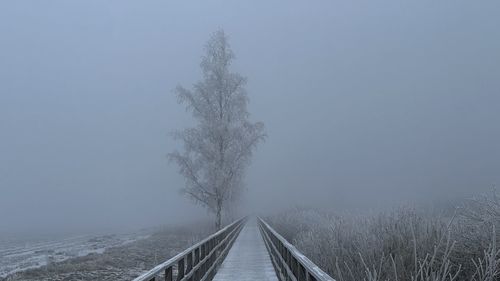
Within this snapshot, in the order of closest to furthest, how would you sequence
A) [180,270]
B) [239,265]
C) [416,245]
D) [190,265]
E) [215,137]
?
[416,245] < [180,270] < [190,265] < [239,265] < [215,137]

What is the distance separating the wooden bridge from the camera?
22.4 feet

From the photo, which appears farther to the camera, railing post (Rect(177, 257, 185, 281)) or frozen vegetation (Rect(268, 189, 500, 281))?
railing post (Rect(177, 257, 185, 281))

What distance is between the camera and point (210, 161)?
29578mm

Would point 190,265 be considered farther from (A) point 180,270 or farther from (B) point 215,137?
(B) point 215,137

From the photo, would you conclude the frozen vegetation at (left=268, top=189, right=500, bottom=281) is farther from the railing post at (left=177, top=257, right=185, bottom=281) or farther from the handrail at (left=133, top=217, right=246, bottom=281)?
the railing post at (left=177, top=257, right=185, bottom=281)

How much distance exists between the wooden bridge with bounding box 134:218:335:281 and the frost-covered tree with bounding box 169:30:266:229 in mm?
6061

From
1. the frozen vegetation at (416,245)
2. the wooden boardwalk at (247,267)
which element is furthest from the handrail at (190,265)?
the frozen vegetation at (416,245)

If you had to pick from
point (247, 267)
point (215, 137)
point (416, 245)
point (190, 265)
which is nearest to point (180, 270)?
point (190, 265)

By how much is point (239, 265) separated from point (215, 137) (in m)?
13.6

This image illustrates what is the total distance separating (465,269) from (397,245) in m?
1.19

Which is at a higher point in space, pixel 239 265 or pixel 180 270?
pixel 180 270

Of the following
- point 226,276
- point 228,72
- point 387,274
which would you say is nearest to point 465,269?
point 387,274

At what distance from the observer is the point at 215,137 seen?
97.8 ft

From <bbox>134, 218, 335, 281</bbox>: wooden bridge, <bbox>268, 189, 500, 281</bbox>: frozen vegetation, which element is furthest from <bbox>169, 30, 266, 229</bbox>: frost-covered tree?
<bbox>268, 189, 500, 281</bbox>: frozen vegetation
